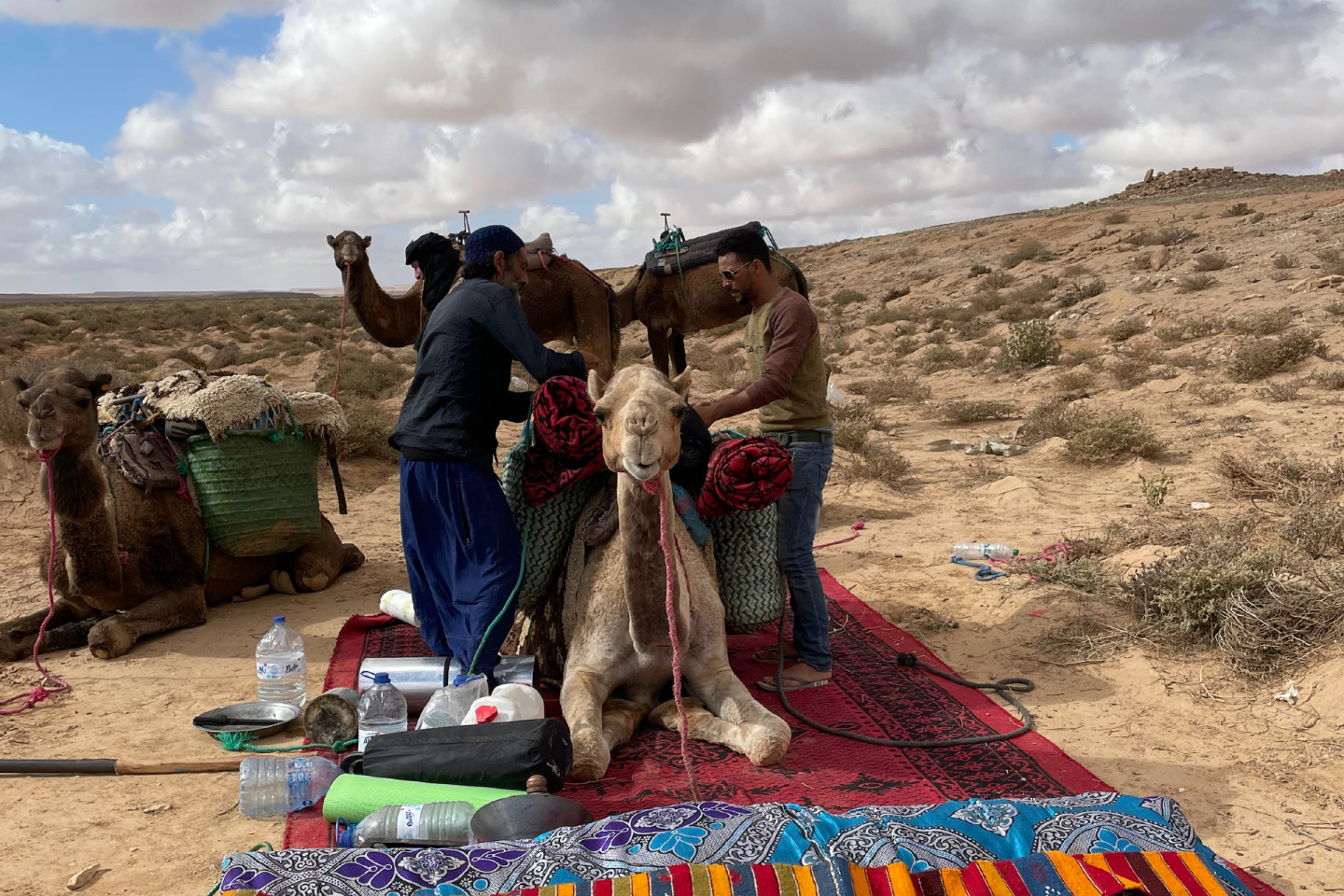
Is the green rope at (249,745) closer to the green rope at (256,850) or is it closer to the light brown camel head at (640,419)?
the green rope at (256,850)

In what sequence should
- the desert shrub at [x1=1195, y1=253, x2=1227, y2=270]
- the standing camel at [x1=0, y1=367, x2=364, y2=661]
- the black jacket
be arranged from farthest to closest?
1. the desert shrub at [x1=1195, y1=253, x2=1227, y2=270]
2. the standing camel at [x1=0, y1=367, x2=364, y2=661]
3. the black jacket

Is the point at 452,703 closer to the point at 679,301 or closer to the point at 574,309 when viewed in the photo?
the point at 574,309

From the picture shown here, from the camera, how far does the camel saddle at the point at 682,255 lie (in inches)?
374

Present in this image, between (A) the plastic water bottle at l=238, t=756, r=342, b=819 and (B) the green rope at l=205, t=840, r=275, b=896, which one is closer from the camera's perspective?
(B) the green rope at l=205, t=840, r=275, b=896

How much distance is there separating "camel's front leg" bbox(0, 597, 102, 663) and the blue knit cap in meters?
3.28

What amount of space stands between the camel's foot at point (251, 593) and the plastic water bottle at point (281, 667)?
198cm

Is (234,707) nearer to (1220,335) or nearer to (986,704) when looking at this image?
(986,704)

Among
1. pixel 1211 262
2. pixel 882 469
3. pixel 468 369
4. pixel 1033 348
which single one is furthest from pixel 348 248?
pixel 1211 262

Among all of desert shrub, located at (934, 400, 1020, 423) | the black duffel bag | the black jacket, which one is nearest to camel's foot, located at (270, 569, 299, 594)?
the black jacket

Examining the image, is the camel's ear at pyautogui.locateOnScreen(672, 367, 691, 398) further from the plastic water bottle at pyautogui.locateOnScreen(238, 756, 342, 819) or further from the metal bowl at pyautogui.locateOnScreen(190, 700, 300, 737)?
the metal bowl at pyautogui.locateOnScreen(190, 700, 300, 737)

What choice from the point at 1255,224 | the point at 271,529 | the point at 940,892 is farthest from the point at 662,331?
the point at 1255,224

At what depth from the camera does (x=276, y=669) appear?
4.53 metres

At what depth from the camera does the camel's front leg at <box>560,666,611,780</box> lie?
3.67 meters

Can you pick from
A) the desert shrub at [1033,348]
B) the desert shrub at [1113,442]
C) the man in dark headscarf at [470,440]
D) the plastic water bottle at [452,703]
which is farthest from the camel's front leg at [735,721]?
the desert shrub at [1033,348]
